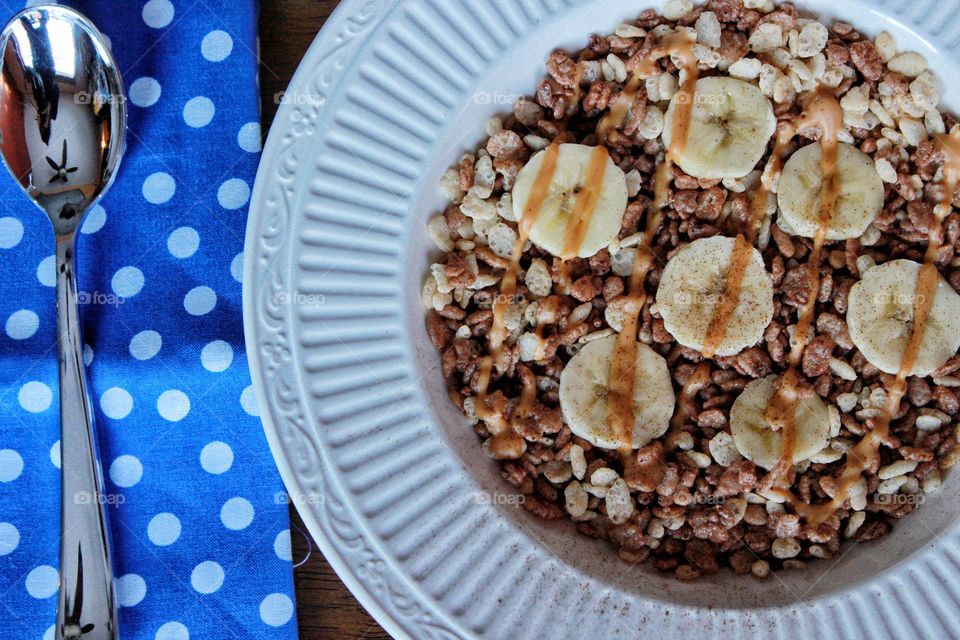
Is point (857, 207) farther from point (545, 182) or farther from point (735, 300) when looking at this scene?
point (545, 182)

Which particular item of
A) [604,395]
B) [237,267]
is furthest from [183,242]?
[604,395]

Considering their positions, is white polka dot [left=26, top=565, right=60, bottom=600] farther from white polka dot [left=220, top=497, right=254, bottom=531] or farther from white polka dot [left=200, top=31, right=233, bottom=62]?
white polka dot [left=200, top=31, right=233, bottom=62]

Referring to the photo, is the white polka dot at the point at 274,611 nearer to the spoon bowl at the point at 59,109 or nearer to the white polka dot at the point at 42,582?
the white polka dot at the point at 42,582

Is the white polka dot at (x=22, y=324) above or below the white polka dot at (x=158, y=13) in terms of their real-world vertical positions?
below

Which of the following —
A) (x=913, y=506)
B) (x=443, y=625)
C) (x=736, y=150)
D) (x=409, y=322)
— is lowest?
(x=443, y=625)

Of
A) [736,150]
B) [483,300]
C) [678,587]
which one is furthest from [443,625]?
[736,150]

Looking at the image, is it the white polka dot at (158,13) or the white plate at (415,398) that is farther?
the white polka dot at (158,13)
